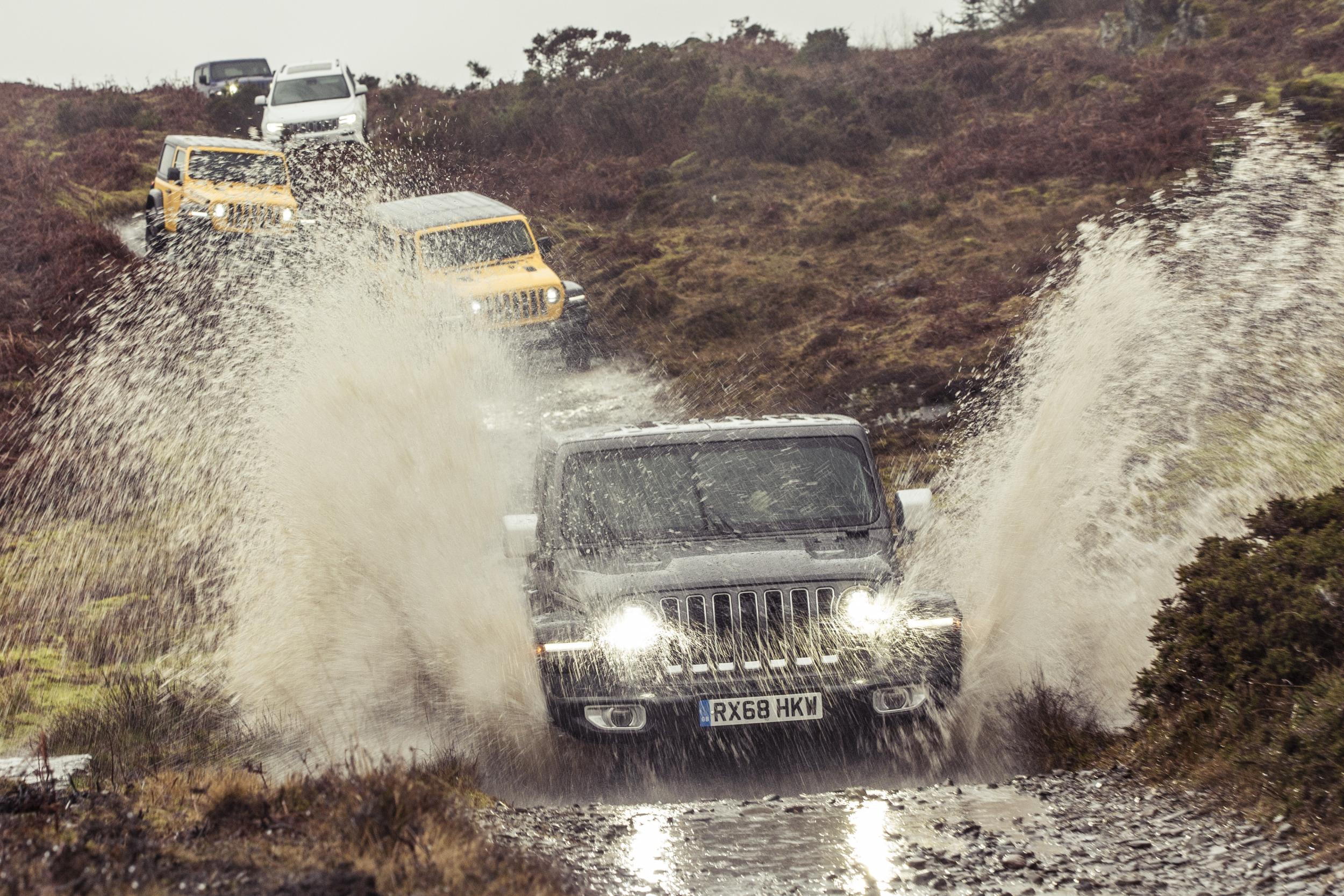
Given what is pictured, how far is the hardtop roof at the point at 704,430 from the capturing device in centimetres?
724

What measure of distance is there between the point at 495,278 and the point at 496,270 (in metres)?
0.29

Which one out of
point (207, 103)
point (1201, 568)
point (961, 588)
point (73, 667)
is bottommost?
point (73, 667)

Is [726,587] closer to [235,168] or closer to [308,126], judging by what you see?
[235,168]

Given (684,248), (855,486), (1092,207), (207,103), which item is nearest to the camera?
(855,486)

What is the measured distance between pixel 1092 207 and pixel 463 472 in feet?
48.9

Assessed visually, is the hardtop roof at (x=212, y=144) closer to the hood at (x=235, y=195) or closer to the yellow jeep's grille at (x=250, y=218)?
the hood at (x=235, y=195)

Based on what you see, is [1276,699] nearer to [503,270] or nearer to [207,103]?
[503,270]

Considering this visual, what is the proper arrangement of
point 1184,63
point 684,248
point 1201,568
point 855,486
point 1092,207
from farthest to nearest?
1. point 1184,63
2. point 684,248
3. point 1092,207
4. point 855,486
5. point 1201,568

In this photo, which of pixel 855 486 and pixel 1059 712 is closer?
pixel 1059 712

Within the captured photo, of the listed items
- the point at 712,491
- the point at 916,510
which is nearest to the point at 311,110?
the point at 712,491

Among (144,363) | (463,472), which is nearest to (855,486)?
(463,472)

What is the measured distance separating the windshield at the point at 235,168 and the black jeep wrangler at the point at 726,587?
684 inches

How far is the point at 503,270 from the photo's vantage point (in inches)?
741


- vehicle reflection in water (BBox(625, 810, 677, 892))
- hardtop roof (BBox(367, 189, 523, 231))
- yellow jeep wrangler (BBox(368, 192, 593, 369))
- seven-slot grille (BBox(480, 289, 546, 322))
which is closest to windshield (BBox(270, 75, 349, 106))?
hardtop roof (BBox(367, 189, 523, 231))
